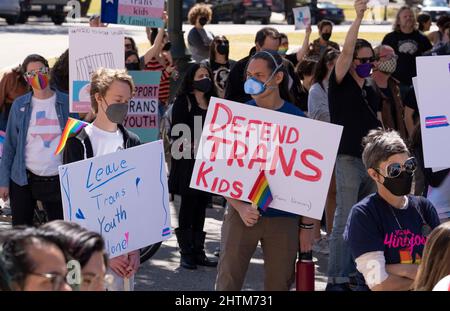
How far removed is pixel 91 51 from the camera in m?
8.65

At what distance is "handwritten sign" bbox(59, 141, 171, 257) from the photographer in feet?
19.5

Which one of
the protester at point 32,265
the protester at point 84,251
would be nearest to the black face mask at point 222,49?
the protester at point 84,251

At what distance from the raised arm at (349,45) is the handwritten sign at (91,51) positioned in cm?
176

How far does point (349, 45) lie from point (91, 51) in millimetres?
2012

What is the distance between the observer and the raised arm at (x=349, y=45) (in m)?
8.00

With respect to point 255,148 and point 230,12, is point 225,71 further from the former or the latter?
point 230,12

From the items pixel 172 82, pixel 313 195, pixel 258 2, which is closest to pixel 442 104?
pixel 313 195

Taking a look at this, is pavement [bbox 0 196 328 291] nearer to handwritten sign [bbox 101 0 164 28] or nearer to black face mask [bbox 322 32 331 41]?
handwritten sign [bbox 101 0 164 28]

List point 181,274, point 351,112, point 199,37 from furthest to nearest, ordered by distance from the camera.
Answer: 1. point 199,37
2. point 181,274
3. point 351,112

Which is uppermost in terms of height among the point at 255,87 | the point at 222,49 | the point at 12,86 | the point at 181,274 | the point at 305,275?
the point at 255,87

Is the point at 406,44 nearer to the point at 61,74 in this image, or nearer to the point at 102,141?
the point at 61,74

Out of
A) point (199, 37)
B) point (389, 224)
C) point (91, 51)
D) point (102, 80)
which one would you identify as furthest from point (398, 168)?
point (199, 37)

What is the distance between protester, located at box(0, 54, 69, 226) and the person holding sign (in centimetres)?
161
